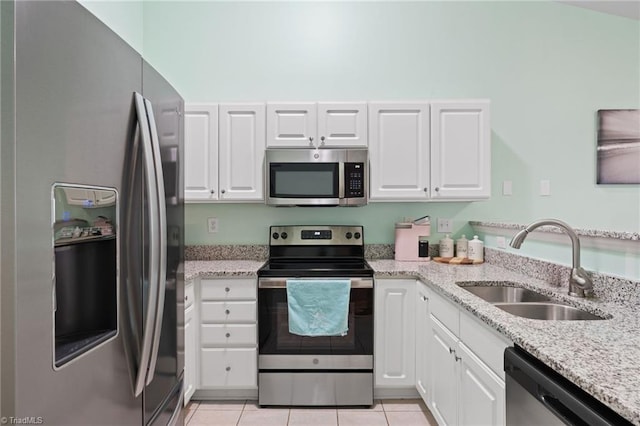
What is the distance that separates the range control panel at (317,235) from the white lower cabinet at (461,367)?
82cm

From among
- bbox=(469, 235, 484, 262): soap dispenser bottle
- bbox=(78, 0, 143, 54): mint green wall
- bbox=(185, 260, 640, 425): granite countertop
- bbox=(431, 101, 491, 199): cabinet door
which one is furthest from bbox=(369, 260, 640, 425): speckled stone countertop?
bbox=(78, 0, 143, 54): mint green wall

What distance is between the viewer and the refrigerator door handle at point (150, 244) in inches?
38.1

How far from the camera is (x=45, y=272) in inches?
26.2

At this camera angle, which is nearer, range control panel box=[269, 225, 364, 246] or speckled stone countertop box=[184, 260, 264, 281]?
speckled stone countertop box=[184, 260, 264, 281]

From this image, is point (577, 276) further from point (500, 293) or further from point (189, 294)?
point (189, 294)

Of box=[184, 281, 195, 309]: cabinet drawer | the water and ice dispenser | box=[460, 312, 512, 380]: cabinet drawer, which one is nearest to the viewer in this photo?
the water and ice dispenser

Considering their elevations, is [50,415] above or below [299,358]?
above

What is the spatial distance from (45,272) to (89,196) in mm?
195

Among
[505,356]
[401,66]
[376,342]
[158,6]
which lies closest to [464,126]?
[401,66]

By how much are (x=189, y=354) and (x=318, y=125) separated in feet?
5.65

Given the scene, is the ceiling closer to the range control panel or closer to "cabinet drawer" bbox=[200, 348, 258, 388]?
the range control panel

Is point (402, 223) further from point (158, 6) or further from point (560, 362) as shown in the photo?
point (158, 6)

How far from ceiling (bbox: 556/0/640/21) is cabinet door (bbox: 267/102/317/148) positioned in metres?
2.26

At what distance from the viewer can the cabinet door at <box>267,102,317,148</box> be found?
99.8 inches
